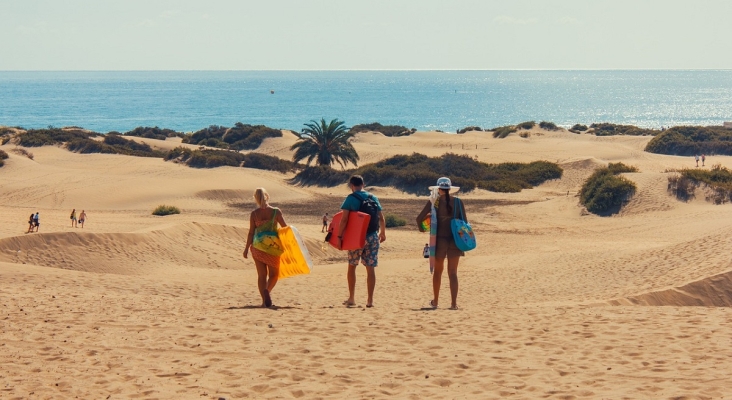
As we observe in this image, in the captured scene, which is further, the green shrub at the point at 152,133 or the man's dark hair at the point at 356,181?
the green shrub at the point at 152,133

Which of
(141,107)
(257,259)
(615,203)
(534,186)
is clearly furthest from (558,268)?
(141,107)

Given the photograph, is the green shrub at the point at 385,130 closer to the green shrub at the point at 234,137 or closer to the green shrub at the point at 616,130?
the green shrub at the point at 234,137

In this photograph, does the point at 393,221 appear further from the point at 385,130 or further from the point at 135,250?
the point at 385,130

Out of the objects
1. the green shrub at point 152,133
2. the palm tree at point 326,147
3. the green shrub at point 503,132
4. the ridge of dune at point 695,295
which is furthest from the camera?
the green shrub at point 152,133

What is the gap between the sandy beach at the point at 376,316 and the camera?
20.5 ft

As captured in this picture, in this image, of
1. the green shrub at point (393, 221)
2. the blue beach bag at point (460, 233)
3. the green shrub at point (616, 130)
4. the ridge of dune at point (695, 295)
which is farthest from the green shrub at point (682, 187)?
the green shrub at point (616, 130)

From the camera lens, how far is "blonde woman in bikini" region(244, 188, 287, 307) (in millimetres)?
9633

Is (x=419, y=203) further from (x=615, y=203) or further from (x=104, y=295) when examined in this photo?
(x=104, y=295)

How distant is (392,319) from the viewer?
888 cm

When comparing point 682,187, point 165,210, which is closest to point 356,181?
point 165,210

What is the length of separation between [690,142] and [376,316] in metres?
49.4

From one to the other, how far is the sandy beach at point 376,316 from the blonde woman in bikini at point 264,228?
13.7 inches

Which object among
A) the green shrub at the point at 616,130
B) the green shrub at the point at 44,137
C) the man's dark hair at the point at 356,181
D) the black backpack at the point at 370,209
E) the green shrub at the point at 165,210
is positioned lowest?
the green shrub at the point at 165,210

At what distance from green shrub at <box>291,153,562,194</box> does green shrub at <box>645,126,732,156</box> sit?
14.6 m
